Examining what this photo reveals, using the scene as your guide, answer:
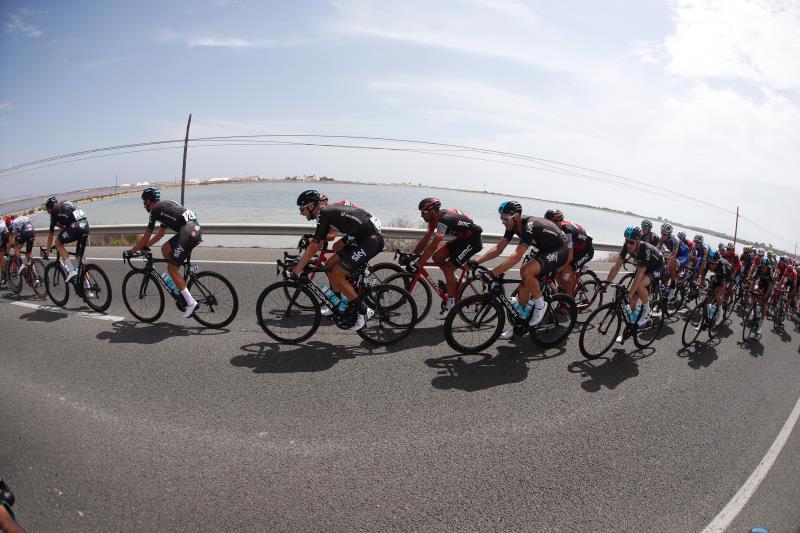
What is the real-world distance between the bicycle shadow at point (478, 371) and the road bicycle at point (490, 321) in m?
0.25

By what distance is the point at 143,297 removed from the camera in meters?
Result: 6.68

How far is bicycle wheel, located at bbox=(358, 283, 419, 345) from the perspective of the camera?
5980 mm

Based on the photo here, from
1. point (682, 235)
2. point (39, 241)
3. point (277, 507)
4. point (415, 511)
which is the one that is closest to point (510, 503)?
point (415, 511)

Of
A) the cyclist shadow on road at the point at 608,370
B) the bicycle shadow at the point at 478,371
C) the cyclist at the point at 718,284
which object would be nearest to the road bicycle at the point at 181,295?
the bicycle shadow at the point at 478,371

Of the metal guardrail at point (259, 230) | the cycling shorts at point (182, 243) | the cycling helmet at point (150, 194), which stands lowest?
the metal guardrail at point (259, 230)

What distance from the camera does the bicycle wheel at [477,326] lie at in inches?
224

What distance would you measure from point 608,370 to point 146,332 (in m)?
6.81

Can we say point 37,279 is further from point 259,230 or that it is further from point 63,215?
point 259,230

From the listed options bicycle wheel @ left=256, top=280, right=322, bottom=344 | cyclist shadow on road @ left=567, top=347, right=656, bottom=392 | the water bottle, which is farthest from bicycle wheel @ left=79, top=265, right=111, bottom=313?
cyclist shadow on road @ left=567, top=347, right=656, bottom=392

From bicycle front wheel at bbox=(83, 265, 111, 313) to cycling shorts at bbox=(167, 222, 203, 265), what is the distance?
1.79m

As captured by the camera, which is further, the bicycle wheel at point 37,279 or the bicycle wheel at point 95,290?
the bicycle wheel at point 37,279

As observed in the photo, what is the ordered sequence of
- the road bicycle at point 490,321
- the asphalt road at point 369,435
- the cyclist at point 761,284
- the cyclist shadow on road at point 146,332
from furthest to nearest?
the cyclist at point 761,284
the cyclist shadow on road at point 146,332
the road bicycle at point 490,321
the asphalt road at point 369,435

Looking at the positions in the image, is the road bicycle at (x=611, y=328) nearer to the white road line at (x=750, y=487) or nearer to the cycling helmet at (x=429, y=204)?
the white road line at (x=750, y=487)

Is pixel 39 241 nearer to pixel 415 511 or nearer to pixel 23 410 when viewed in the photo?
pixel 23 410
